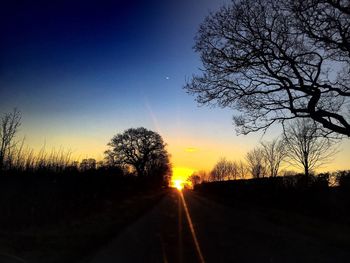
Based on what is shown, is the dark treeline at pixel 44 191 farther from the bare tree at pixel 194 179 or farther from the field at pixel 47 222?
the bare tree at pixel 194 179

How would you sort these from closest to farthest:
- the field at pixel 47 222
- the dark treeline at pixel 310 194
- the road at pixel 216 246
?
the field at pixel 47 222 → the road at pixel 216 246 → the dark treeline at pixel 310 194

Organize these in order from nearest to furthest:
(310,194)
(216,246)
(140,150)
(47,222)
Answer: (216,246) < (47,222) < (310,194) < (140,150)

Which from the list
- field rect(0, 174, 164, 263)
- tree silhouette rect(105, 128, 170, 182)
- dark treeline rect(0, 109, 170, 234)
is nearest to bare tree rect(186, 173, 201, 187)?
tree silhouette rect(105, 128, 170, 182)

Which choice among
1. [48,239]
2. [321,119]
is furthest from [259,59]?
[48,239]

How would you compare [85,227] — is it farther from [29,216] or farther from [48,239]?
[48,239]

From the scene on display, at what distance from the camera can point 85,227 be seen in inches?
569

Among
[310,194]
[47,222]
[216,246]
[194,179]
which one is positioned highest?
[194,179]

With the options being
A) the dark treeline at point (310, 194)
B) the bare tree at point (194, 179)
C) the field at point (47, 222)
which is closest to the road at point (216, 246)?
the field at point (47, 222)

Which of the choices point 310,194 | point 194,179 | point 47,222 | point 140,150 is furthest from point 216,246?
point 194,179

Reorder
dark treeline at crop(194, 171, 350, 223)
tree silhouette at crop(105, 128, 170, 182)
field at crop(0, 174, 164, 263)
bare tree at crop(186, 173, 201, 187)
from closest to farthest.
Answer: field at crop(0, 174, 164, 263)
dark treeline at crop(194, 171, 350, 223)
tree silhouette at crop(105, 128, 170, 182)
bare tree at crop(186, 173, 201, 187)

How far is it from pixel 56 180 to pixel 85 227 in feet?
9.59

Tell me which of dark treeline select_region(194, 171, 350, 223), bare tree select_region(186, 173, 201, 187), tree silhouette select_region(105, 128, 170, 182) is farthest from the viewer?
bare tree select_region(186, 173, 201, 187)

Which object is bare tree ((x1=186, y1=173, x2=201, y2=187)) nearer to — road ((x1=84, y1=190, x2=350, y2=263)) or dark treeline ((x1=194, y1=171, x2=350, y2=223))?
dark treeline ((x1=194, y1=171, x2=350, y2=223))

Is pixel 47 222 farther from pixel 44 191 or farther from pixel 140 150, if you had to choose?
pixel 140 150
